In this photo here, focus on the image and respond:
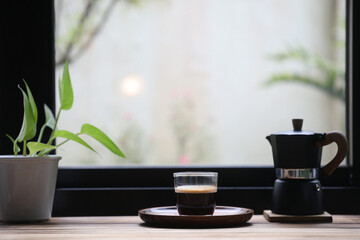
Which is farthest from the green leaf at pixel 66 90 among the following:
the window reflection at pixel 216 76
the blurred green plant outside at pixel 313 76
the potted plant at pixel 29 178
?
the blurred green plant outside at pixel 313 76

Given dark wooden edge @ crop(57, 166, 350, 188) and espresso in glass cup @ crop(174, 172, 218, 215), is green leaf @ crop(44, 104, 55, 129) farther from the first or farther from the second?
espresso in glass cup @ crop(174, 172, 218, 215)

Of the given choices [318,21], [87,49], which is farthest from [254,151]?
[87,49]

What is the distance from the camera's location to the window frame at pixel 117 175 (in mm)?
1357

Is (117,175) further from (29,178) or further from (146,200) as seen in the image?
(29,178)

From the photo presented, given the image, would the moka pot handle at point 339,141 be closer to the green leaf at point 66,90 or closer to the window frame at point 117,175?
the window frame at point 117,175

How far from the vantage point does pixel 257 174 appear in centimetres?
143

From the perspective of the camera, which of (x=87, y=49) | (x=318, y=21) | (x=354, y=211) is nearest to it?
(x=354, y=211)

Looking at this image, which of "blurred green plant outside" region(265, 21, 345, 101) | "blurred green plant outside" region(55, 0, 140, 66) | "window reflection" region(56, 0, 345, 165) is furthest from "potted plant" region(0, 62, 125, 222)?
"blurred green plant outside" region(265, 21, 345, 101)

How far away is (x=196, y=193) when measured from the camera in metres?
1.13

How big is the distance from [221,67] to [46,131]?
2.03 m

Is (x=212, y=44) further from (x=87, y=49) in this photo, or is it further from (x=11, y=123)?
(x=11, y=123)

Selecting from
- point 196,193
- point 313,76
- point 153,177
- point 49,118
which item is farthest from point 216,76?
point 196,193

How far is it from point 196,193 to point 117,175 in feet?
1.12

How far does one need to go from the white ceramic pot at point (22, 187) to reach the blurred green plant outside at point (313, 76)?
7.61ft
